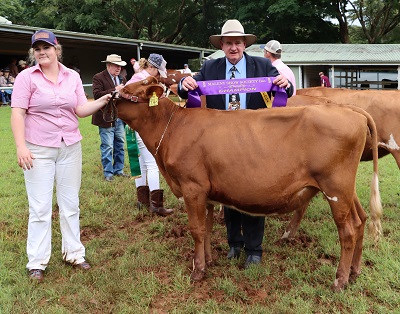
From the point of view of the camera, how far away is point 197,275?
158 inches

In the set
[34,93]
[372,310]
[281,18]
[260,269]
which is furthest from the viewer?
Result: [281,18]

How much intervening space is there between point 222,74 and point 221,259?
1966mm

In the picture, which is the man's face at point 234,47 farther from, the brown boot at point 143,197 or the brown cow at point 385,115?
the brown boot at point 143,197

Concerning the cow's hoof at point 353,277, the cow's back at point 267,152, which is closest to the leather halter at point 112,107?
the cow's back at point 267,152

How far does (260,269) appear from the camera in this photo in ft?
13.6

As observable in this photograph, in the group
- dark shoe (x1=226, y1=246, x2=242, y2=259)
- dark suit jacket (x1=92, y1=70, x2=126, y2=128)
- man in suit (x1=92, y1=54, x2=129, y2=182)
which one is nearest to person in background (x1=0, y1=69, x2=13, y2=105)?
man in suit (x1=92, y1=54, x2=129, y2=182)

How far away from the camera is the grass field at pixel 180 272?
11.7 feet

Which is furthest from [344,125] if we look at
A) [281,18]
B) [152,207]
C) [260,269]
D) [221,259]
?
[281,18]

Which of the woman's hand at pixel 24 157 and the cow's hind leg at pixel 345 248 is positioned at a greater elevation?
the woman's hand at pixel 24 157

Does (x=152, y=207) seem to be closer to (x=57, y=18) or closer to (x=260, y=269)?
(x=260, y=269)

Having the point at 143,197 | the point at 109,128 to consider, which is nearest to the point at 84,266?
the point at 143,197

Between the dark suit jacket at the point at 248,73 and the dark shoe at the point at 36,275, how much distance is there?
227cm

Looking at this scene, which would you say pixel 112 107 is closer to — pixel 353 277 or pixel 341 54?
pixel 353 277

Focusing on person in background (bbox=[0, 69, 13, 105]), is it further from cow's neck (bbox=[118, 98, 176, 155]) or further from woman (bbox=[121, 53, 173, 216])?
cow's neck (bbox=[118, 98, 176, 155])
